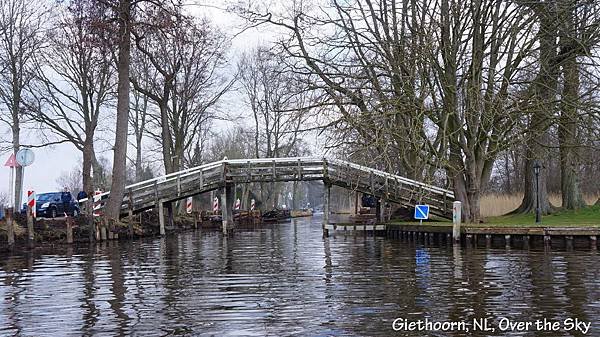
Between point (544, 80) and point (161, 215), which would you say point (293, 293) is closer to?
point (544, 80)

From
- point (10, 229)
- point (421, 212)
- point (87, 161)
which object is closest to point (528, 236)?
point (421, 212)

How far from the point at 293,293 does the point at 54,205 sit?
92.1ft

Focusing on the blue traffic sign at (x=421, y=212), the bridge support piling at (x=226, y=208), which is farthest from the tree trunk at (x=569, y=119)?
the bridge support piling at (x=226, y=208)

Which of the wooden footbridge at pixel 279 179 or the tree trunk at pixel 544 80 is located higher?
the tree trunk at pixel 544 80

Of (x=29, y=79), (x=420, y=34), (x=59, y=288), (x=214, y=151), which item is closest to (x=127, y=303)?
(x=59, y=288)

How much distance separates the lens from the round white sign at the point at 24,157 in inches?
813

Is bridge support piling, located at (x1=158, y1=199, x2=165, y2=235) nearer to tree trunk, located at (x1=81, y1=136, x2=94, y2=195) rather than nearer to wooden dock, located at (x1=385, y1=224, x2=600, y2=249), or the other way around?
tree trunk, located at (x1=81, y1=136, x2=94, y2=195)

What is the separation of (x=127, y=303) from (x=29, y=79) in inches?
1082

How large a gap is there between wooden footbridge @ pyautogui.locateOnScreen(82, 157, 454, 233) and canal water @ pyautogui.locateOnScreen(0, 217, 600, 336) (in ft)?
33.3

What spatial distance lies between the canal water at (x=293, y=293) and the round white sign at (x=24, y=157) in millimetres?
3156

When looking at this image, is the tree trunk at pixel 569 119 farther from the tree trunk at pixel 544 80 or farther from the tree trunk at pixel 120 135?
the tree trunk at pixel 120 135

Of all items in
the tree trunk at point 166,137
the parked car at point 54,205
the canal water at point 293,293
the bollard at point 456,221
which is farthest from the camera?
the tree trunk at point 166,137

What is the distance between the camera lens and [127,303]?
1038cm

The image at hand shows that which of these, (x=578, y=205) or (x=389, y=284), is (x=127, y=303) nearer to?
(x=389, y=284)
